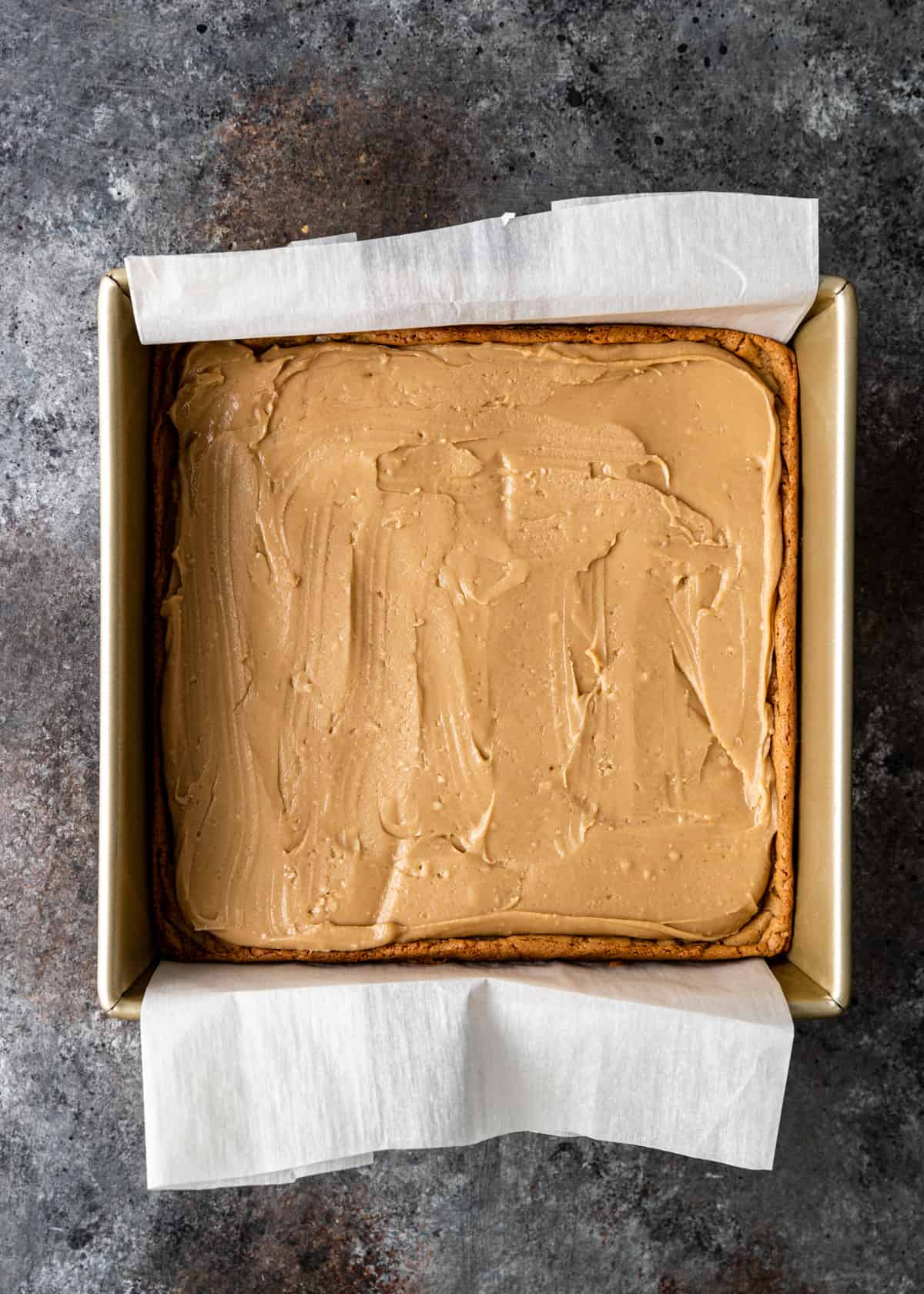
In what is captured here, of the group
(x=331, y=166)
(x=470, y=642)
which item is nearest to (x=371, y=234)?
(x=331, y=166)

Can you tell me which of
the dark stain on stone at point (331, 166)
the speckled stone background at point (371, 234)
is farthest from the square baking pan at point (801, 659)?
the dark stain on stone at point (331, 166)

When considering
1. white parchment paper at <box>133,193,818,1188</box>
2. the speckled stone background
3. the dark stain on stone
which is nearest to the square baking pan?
white parchment paper at <box>133,193,818,1188</box>

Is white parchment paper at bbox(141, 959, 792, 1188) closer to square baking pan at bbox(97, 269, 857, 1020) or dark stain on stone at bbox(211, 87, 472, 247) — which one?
square baking pan at bbox(97, 269, 857, 1020)

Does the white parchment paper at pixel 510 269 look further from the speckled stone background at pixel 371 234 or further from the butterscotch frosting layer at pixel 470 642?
the speckled stone background at pixel 371 234

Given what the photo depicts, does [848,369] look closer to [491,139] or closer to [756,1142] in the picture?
[491,139]

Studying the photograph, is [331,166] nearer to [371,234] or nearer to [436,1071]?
[371,234]

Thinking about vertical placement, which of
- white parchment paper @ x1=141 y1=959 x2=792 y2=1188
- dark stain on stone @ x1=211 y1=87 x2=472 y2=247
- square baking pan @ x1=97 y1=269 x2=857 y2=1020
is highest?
dark stain on stone @ x1=211 y1=87 x2=472 y2=247

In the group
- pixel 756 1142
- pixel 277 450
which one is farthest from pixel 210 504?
pixel 756 1142
